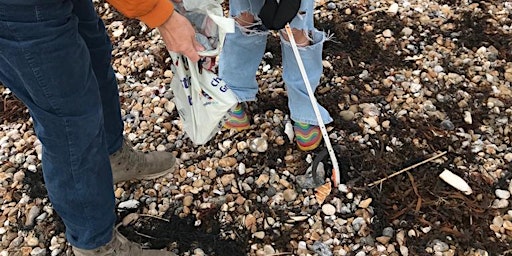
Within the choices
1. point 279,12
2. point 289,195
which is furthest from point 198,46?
point 289,195

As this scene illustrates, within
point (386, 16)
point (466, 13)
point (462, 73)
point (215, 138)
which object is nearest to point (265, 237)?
point (215, 138)

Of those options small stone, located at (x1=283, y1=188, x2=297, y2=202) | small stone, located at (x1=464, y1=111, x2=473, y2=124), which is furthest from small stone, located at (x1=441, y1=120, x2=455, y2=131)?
small stone, located at (x1=283, y1=188, x2=297, y2=202)

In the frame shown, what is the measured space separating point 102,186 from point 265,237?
0.82m

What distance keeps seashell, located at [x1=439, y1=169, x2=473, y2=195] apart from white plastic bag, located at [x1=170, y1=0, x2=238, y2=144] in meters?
1.02

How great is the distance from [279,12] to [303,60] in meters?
0.41

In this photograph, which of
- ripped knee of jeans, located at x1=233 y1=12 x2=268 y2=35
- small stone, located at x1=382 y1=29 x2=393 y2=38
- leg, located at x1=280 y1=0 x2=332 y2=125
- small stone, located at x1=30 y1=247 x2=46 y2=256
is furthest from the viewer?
small stone, located at x1=382 y1=29 x2=393 y2=38

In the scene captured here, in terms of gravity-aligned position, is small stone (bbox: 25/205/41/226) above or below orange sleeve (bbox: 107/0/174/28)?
below

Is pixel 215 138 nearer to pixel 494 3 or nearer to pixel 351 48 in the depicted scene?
pixel 351 48

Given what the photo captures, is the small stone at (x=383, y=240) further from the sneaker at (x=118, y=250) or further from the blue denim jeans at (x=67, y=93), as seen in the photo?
the blue denim jeans at (x=67, y=93)

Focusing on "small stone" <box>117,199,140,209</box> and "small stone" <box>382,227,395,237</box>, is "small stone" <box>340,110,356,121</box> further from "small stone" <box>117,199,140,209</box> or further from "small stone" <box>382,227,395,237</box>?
"small stone" <box>117,199,140,209</box>

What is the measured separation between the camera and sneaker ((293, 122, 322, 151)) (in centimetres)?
267

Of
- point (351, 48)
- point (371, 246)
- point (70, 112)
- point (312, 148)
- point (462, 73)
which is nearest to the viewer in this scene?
point (70, 112)

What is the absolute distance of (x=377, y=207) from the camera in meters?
2.50

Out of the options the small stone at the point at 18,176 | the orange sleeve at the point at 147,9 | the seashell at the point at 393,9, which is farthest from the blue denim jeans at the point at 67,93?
the seashell at the point at 393,9
